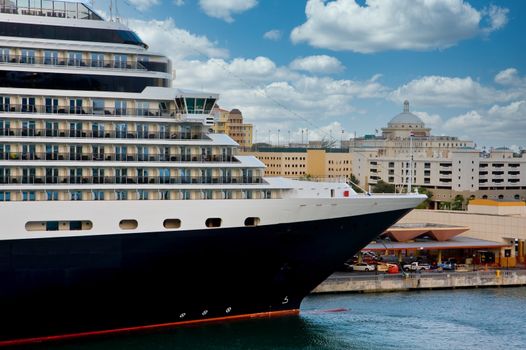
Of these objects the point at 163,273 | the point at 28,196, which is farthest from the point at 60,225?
the point at 163,273

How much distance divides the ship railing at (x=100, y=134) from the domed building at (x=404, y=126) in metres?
100

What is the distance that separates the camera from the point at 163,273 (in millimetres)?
27812

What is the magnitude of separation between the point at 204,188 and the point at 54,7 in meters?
8.74

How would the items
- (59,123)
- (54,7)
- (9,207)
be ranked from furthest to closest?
(54,7), (59,123), (9,207)

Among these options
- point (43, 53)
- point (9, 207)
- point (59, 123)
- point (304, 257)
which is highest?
point (43, 53)

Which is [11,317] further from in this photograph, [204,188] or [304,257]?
[304,257]

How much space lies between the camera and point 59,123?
2769cm

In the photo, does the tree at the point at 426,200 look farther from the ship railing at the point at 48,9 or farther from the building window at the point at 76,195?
the building window at the point at 76,195

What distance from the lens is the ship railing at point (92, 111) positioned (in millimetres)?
27469

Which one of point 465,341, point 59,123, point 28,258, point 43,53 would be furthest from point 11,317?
point 465,341

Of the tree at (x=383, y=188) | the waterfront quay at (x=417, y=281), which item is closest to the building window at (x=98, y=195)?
the waterfront quay at (x=417, y=281)

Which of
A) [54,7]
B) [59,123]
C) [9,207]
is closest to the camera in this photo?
[9,207]

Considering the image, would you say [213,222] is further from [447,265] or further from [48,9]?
[447,265]

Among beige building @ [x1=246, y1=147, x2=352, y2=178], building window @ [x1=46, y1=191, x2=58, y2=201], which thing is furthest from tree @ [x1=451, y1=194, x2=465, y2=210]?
building window @ [x1=46, y1=191, x2=58, y2=201]
